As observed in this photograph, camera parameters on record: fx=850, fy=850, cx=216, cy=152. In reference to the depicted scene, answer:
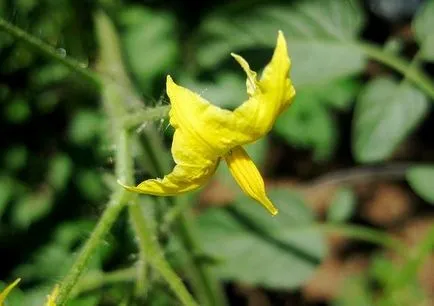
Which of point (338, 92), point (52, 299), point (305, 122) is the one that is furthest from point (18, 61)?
point (52, 299)

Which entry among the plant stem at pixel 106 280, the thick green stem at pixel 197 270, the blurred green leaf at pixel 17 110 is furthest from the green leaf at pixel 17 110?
the plant stem at pixel 106 280

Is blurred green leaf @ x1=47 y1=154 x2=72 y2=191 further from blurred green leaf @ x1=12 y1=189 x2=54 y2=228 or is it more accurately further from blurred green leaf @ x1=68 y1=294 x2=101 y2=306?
blurred green leaf @ x1=68 y1=294 x2=101 y2=306

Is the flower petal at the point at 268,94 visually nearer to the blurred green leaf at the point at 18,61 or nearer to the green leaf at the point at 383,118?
the green leaf at the point at 383,118

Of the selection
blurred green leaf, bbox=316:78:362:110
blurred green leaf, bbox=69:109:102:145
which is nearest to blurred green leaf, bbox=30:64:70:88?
blurred green leaf, bbox=69:109:102:145

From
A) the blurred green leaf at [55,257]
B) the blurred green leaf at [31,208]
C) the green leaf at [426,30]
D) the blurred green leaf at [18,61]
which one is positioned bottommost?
the blurred green leaf at [31,208]

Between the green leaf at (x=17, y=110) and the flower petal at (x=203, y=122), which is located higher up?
the flower petal at (x=203, y=122)

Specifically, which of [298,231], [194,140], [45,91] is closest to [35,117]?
[45,91]
